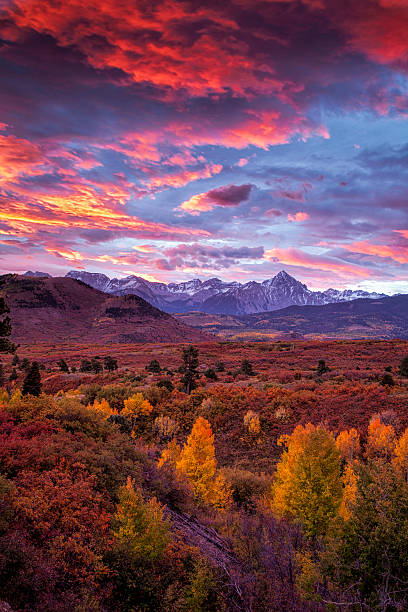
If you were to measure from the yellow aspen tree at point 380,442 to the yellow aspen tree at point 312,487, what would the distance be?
8.80 m

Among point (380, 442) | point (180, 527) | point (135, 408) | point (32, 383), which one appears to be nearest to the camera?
point (180, 527)

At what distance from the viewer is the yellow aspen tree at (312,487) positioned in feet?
59.8

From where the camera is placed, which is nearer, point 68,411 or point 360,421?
point 68,411

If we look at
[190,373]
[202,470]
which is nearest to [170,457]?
[202,470]

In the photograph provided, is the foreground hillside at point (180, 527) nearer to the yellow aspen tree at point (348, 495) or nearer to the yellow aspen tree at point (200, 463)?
the yellow aspen tree at point (200, 463)

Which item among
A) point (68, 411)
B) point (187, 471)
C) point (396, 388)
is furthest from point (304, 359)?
point (68, 411)

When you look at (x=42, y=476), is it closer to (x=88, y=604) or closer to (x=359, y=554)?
(x=88, y=604)

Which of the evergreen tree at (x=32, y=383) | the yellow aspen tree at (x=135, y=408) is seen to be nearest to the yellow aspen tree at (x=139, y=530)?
the evergreen tree at (x=32, y=383)

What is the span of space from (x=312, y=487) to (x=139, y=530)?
11866 mm

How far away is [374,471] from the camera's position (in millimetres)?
11578

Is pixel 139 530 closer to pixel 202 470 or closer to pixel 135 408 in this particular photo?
pixel 202 470

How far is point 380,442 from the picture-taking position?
86.5 ft

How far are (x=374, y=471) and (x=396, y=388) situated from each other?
112 feet

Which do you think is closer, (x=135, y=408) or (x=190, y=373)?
(x=135, y=408)
